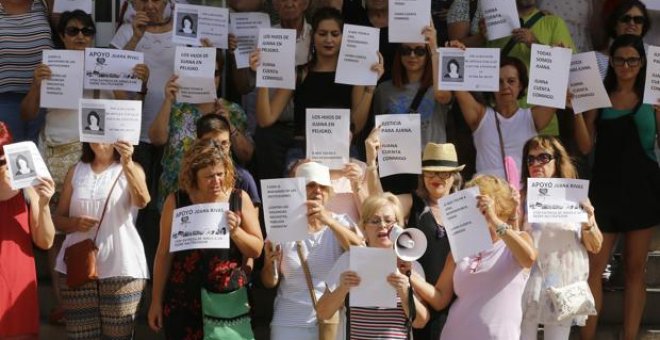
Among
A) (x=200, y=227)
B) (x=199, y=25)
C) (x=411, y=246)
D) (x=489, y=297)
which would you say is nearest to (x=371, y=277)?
(x=411, y=246)

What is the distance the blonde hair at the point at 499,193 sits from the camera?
726 centimetres

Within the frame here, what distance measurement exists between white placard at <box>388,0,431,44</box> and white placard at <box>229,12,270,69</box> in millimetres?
998

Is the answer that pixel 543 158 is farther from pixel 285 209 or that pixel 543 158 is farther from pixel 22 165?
pixel 22 165

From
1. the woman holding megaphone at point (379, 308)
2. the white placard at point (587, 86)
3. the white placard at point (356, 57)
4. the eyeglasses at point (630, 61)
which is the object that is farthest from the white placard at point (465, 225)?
the eyeglasses at point (630, 61)

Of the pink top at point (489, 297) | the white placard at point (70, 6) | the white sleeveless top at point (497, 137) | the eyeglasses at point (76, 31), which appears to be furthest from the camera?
the white placard at point (70, 6)

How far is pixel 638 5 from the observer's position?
9.67 m

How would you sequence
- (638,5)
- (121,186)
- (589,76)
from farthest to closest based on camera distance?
(638,5) → (589,76) → (121,186)

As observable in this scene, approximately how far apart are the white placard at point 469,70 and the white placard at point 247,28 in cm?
141

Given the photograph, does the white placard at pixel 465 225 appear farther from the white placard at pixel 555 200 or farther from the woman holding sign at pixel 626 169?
the woman holding sign at pixel 626 169

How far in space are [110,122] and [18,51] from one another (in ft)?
5.52

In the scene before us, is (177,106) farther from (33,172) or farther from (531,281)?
(531,281)

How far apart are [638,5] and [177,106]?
3331 mm

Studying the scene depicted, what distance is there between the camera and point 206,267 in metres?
7.74

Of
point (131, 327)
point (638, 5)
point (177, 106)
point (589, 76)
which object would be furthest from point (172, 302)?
point (638, 5)
